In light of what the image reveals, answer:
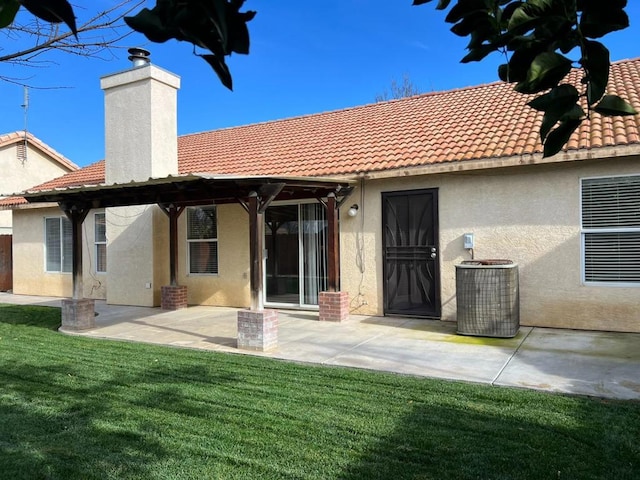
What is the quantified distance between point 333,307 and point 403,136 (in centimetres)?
443

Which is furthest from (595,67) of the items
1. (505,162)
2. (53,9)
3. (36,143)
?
(36,143)

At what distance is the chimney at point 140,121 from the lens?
1282 cm

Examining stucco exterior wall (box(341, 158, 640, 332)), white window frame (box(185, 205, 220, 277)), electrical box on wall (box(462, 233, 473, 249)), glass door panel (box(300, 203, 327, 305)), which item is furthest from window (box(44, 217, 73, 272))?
electrical box on wall (box(462, 233, 473, 249))

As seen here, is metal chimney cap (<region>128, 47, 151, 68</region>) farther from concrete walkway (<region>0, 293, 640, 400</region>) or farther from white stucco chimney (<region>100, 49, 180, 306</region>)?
concrete walkway (<region>0, 293, 640, 400</region>)

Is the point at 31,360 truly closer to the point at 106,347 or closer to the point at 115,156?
the point at 106,347

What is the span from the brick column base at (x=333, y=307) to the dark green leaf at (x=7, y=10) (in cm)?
881

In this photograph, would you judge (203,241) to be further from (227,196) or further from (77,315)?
(227,196)

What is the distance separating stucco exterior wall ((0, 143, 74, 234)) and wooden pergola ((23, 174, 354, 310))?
1297 centimetres

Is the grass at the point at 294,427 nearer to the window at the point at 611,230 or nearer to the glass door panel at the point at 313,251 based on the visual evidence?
the window at the point at 611,230

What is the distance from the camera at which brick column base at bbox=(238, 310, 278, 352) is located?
7516 mm

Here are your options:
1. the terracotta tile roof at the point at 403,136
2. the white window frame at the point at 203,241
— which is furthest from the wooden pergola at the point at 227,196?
the white window frame at the point at 203,241

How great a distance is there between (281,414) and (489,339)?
14.7 ft

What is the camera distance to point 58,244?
1639 centimetres

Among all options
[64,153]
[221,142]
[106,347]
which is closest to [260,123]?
[221,142]
